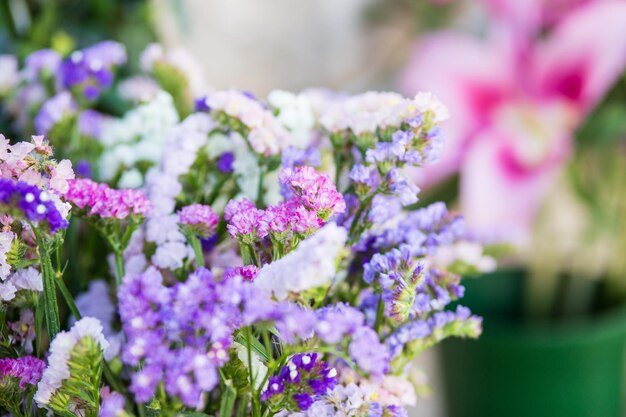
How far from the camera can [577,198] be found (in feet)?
2.02

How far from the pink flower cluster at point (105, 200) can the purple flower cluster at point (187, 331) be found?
4 centimetres

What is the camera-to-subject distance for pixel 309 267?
18 centimetres

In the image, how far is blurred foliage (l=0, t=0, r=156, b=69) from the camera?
0.48 meters

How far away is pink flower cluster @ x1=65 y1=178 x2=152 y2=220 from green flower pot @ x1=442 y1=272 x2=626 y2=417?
1.39 feet

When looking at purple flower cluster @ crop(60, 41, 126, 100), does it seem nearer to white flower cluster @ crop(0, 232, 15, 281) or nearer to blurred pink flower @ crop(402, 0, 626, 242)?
white flower cluster @ crop(0, 232, 15, 281)

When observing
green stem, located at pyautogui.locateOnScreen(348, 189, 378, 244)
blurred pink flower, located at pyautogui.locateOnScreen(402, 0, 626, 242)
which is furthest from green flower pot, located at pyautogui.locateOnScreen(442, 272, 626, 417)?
green stem, located at pyautogui.locateOnScreen(348, 189, 378, 244)

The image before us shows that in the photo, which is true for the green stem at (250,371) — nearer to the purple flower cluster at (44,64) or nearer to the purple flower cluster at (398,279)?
the purple flower cluster at (398,279)

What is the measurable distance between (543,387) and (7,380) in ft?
1.55

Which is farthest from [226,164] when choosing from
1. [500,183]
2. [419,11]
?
[419,11]

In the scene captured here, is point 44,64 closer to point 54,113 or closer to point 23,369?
point 54,113

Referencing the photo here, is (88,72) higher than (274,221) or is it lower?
higher

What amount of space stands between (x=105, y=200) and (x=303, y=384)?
0.08m

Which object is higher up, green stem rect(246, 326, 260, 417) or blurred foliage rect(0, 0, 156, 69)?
blurred foliage rect(0, 0, 156, 69)

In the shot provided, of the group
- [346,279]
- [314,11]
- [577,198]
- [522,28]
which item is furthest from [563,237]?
[346,279]
